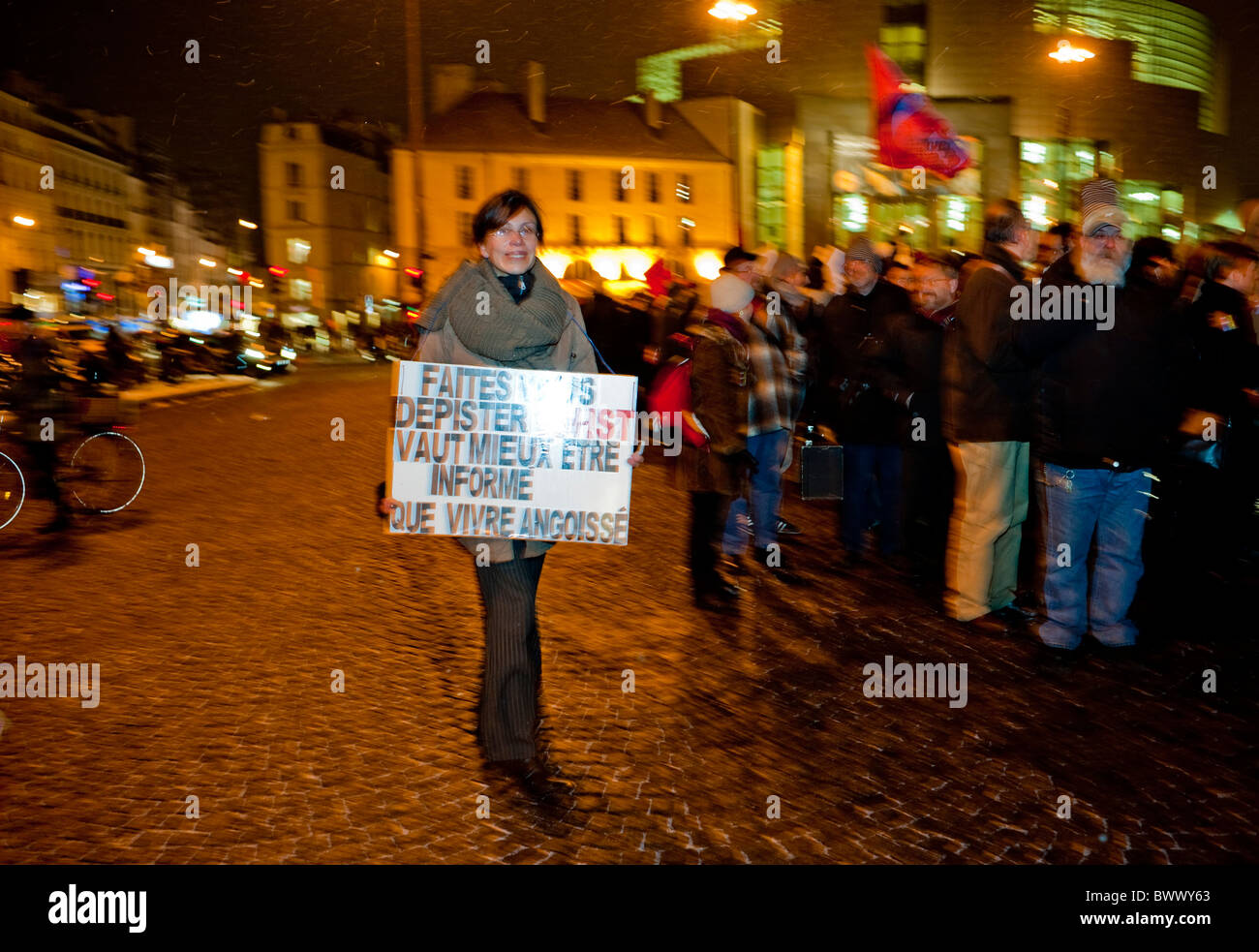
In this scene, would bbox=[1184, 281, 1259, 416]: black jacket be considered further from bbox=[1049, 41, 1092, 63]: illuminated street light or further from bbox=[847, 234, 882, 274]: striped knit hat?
bbox=[1049, 41, 1092, 63]: illuminated street light

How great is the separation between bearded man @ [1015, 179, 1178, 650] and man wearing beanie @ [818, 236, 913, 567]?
6.52 ft

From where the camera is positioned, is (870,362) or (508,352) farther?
(870,362)

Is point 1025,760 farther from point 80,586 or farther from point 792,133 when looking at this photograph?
point 792,133

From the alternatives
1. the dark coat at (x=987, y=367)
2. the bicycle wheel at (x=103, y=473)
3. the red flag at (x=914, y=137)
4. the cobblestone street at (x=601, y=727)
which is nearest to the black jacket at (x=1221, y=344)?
the cobblestone street at (x=601, y=727)

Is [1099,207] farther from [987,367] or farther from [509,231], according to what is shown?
[509,231]

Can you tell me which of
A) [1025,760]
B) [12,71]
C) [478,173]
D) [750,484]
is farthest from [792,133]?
[1025,760]

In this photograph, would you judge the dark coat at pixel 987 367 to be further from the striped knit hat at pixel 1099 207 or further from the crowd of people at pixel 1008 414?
the striped knit hat at pixel 1099 207

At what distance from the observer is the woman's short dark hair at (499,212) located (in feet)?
15.2

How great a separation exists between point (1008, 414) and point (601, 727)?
9.66ft

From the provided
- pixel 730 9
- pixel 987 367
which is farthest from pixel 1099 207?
pixel 730 9

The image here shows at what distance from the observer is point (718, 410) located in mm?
7652

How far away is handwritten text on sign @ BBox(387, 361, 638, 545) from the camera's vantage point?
4820 millimetres

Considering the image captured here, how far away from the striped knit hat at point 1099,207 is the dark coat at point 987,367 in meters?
0.62
